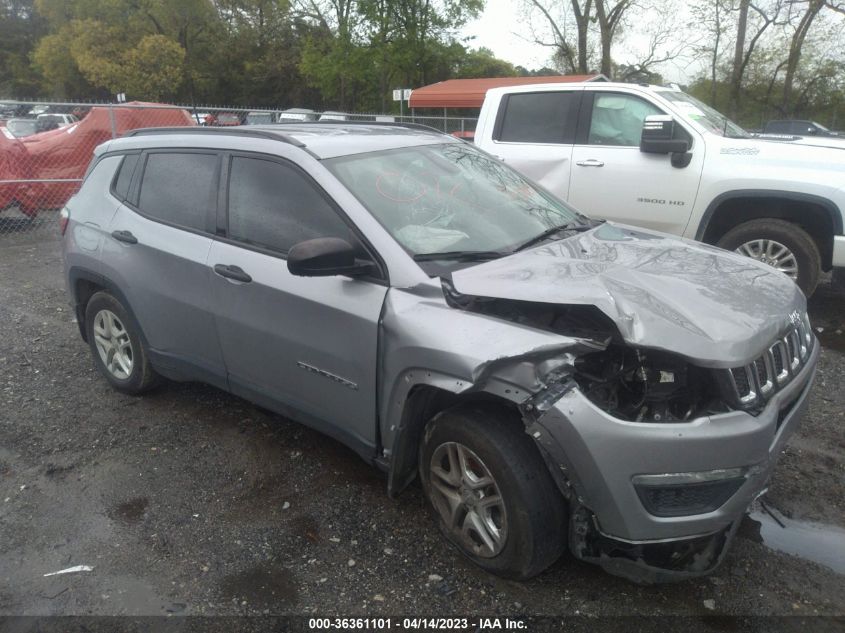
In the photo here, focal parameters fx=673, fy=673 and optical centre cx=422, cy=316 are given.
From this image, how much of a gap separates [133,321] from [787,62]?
35.2m

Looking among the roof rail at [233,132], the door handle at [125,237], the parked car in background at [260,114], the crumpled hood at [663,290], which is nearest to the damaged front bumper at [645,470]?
the crumpled hood at [663,290]

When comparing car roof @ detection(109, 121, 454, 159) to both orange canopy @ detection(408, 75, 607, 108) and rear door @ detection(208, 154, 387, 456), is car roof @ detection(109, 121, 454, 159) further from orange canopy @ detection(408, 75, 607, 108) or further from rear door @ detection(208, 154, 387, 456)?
orange canopy @ detection(408, 75, 607, 108)

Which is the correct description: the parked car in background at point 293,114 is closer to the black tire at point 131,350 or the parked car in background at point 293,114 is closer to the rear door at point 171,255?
the black tire at point 131,350

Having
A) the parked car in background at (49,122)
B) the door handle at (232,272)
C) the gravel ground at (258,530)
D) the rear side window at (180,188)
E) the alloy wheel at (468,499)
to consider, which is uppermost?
the rear side window at (180,188)

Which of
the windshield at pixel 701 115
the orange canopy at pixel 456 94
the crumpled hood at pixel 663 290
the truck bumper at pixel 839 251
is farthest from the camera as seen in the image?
the orange canopy at pixel 456 94

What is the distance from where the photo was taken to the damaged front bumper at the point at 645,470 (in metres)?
2.31

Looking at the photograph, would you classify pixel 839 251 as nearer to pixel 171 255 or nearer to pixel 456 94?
pixel 171 255

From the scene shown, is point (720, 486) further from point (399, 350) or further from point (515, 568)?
point (399, 350)

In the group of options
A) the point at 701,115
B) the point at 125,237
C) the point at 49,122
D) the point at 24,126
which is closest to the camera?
the point at 125,237

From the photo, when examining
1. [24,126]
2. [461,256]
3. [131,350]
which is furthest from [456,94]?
[461,256]

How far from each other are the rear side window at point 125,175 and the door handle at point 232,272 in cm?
119

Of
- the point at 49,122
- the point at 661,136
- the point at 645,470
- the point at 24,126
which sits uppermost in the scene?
the point at 661,136

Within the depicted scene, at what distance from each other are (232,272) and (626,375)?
202 centimetres

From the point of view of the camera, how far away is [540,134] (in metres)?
7.02
